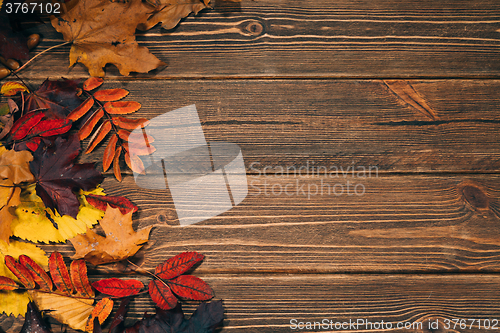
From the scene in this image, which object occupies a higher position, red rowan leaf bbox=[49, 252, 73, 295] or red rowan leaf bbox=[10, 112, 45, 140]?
red rowan leaf bbox=[10, 112, 45, 140]

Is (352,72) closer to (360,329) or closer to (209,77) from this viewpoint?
(209,77)

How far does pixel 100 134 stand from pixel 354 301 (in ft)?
2.96

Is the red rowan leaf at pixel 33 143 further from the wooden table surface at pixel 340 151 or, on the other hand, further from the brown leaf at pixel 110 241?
the brown leaf at pixel 110 241

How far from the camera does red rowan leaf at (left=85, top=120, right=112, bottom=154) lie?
831 mm

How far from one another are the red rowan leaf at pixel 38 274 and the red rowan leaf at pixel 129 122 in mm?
460

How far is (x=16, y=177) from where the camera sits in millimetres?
762

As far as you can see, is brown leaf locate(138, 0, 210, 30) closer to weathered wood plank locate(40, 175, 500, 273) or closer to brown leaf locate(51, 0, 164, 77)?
brown leaf locate(51, 0, 164, 77)

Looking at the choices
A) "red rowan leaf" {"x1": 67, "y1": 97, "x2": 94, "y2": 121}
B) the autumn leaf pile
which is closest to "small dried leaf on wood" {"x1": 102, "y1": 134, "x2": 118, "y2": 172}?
the autumn leaf pile

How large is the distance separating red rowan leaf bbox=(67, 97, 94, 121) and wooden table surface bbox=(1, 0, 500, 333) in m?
0.09

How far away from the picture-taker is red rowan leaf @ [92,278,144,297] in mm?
785

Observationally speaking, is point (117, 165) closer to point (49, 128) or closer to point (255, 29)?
point (49, 128)

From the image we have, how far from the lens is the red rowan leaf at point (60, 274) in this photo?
785mm

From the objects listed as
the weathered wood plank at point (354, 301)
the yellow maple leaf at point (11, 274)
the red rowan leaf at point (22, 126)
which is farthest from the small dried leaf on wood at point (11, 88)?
the weathered wood plank at point (354, 301)

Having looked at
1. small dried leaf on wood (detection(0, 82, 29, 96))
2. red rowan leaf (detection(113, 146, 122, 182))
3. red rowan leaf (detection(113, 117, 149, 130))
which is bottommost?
red rowan leaf (detection(113, 146, 122, 182))
